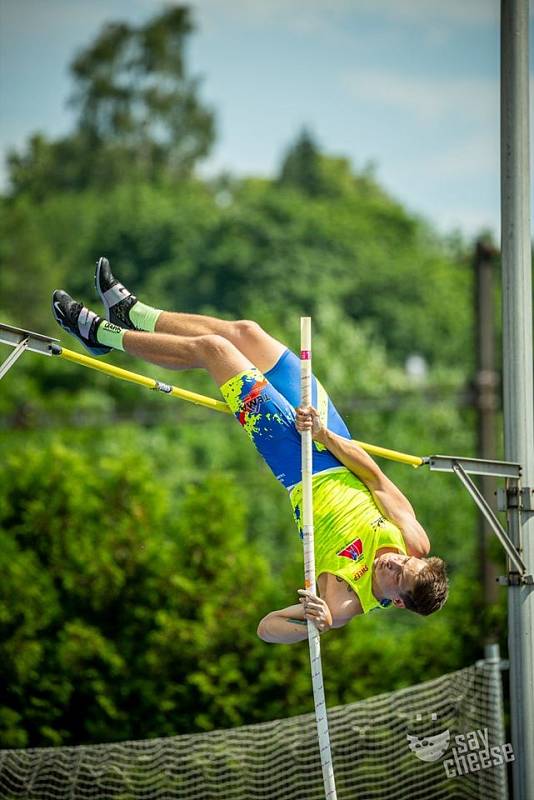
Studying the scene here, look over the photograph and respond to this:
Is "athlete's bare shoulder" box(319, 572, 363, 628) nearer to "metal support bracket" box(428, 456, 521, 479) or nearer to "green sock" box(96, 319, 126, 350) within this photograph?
"metal support bracket" box(428, 456, 521, 479)

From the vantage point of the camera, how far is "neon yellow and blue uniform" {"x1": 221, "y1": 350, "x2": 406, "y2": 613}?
4785 millimetres

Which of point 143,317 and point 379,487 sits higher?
point 143,317

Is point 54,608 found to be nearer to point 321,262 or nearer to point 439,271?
point 321,262

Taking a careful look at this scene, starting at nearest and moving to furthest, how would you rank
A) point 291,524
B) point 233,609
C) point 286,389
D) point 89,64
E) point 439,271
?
point 286,389, point 233,609, point 291,524, point 89,64, point 439,271

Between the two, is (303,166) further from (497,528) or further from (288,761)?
(497,528)

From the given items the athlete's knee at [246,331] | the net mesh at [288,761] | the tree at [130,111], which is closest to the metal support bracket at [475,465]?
the athlete's knee at [246,331]

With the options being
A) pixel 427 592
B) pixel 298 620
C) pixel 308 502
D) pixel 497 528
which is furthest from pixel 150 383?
pixel 497 528

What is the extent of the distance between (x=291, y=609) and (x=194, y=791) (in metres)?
3.25

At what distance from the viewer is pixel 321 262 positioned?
39688 millimetres

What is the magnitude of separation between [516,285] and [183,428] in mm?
24090

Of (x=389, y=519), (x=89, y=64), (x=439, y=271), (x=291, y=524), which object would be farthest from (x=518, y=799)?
(x=439, y=271)

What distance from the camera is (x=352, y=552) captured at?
479cm

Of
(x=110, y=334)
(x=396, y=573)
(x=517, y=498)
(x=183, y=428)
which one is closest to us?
(x=396, y=573)

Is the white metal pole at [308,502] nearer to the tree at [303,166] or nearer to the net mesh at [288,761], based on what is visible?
the net mesh at [288,761]
